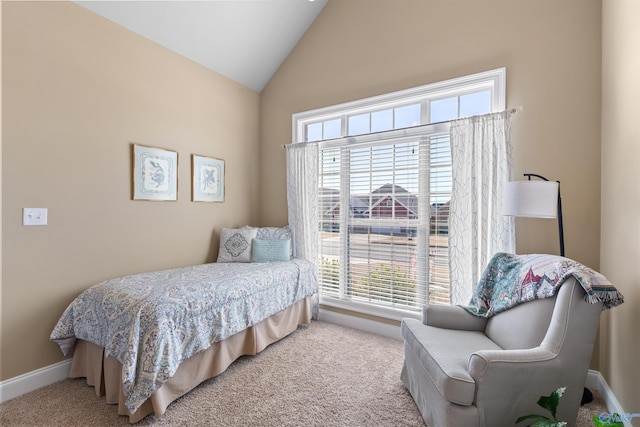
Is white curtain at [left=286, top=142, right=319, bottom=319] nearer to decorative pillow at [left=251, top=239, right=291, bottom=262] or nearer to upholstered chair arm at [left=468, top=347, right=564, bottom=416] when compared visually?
decorative pillow at [left=251, top=239, right=291, bottom=262]

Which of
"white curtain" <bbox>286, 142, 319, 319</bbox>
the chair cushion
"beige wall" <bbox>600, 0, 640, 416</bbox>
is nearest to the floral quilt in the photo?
"white curtain" <bbox>286, 142, 319, 319</bbox>

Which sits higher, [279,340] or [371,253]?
[371,253]

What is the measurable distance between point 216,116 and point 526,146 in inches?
122

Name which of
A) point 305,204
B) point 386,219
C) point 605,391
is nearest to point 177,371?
point 305,204

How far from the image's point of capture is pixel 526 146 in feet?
7.39

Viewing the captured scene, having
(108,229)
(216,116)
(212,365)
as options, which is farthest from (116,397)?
(216,116)

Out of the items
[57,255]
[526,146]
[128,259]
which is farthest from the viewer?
[128,259]

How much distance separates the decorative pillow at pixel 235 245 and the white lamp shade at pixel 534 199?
8.11ft

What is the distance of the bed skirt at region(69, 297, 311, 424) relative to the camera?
171 cm

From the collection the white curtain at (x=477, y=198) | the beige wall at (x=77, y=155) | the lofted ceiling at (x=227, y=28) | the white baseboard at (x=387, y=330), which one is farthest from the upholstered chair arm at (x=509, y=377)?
the lofted ceiling at (x=227, y=28)

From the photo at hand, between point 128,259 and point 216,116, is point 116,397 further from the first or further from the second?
point 216,116

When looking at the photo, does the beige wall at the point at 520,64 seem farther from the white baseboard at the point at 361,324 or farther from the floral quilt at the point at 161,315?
the floral quilt at the point at 161,315

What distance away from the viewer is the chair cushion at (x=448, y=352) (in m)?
1.32

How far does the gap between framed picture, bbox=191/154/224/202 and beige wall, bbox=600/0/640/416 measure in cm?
Answer: 339
